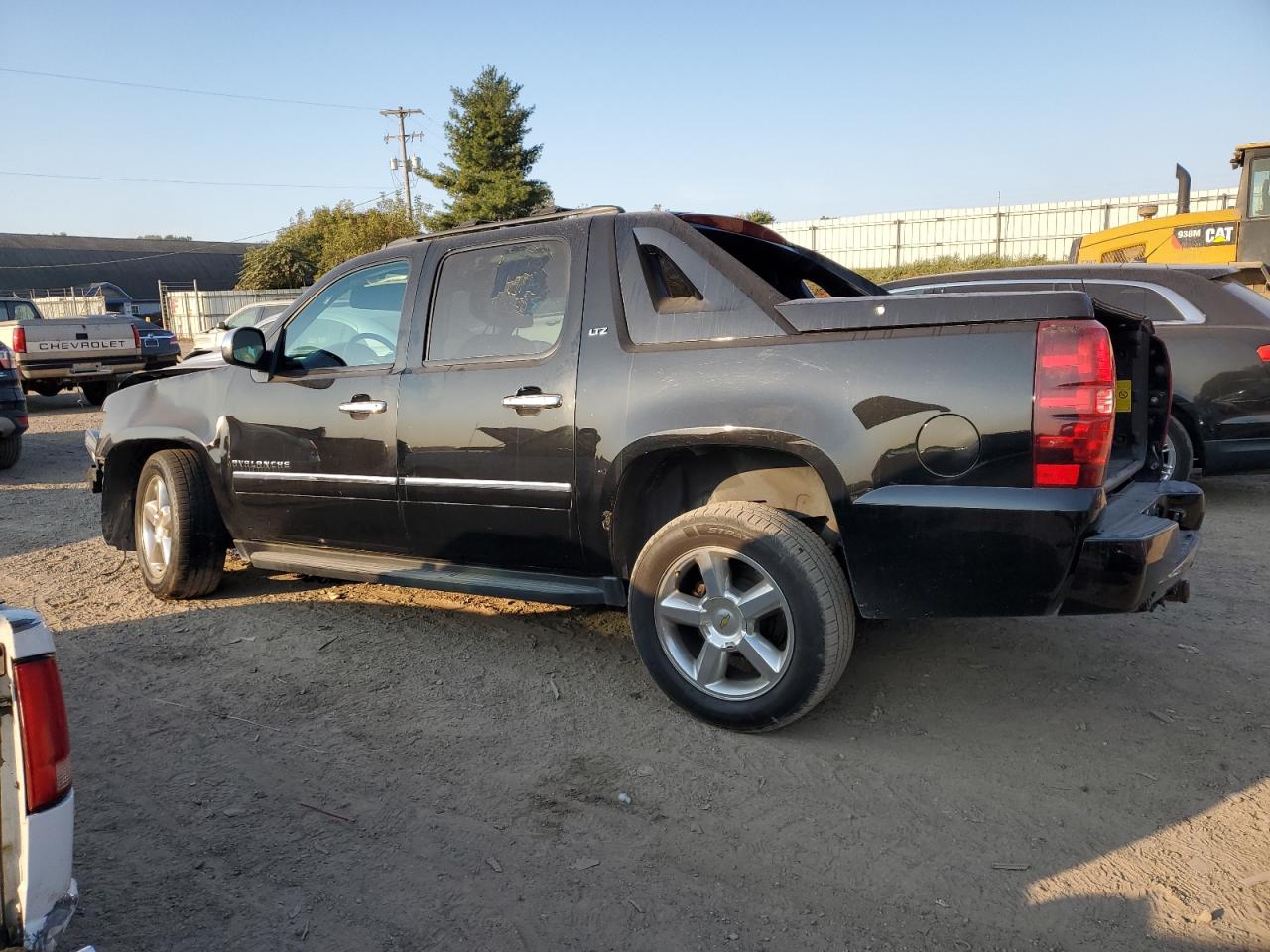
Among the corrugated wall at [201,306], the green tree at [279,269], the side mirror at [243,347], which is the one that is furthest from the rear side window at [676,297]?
the green tree at [279,269]

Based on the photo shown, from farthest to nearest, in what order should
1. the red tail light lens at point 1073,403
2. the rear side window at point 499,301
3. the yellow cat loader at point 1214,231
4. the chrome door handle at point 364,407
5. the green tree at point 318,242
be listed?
the green tree at point 318,242
the yellow cat loader at point 1214,231
the chrome door handle at point 364,407
the rear side window at point 499,301
the red tail light lens at point 1073,403

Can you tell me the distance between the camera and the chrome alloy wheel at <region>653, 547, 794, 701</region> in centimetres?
335

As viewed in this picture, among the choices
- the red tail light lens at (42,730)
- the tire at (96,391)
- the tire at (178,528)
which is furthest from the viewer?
the tire at (96,391)

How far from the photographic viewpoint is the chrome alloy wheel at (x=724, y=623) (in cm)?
335

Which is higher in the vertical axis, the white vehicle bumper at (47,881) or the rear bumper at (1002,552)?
the rear bumper at (1002,552)

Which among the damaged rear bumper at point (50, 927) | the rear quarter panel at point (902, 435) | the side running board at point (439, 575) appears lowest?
the damaged rear bumper at point (50, 927)

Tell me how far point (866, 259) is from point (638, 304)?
31471 millimetres

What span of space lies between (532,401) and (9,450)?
8351 mm

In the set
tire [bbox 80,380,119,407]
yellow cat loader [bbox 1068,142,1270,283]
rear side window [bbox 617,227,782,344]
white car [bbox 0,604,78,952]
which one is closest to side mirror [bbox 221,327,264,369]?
rear side window [bbox 617,227,782,344]

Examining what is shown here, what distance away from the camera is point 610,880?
8.73ft

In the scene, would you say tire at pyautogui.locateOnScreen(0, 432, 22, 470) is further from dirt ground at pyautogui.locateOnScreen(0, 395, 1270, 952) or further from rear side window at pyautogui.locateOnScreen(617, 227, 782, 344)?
rear side window at pyautogui.locateOnScreen(617, 227, 782, 344)

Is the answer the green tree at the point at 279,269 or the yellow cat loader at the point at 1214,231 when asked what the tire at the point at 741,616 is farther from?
the green tree at the point at 279,269

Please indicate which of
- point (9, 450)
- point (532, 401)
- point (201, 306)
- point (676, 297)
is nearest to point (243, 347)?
point (532, 401)

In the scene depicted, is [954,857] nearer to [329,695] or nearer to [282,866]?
[282,866]
